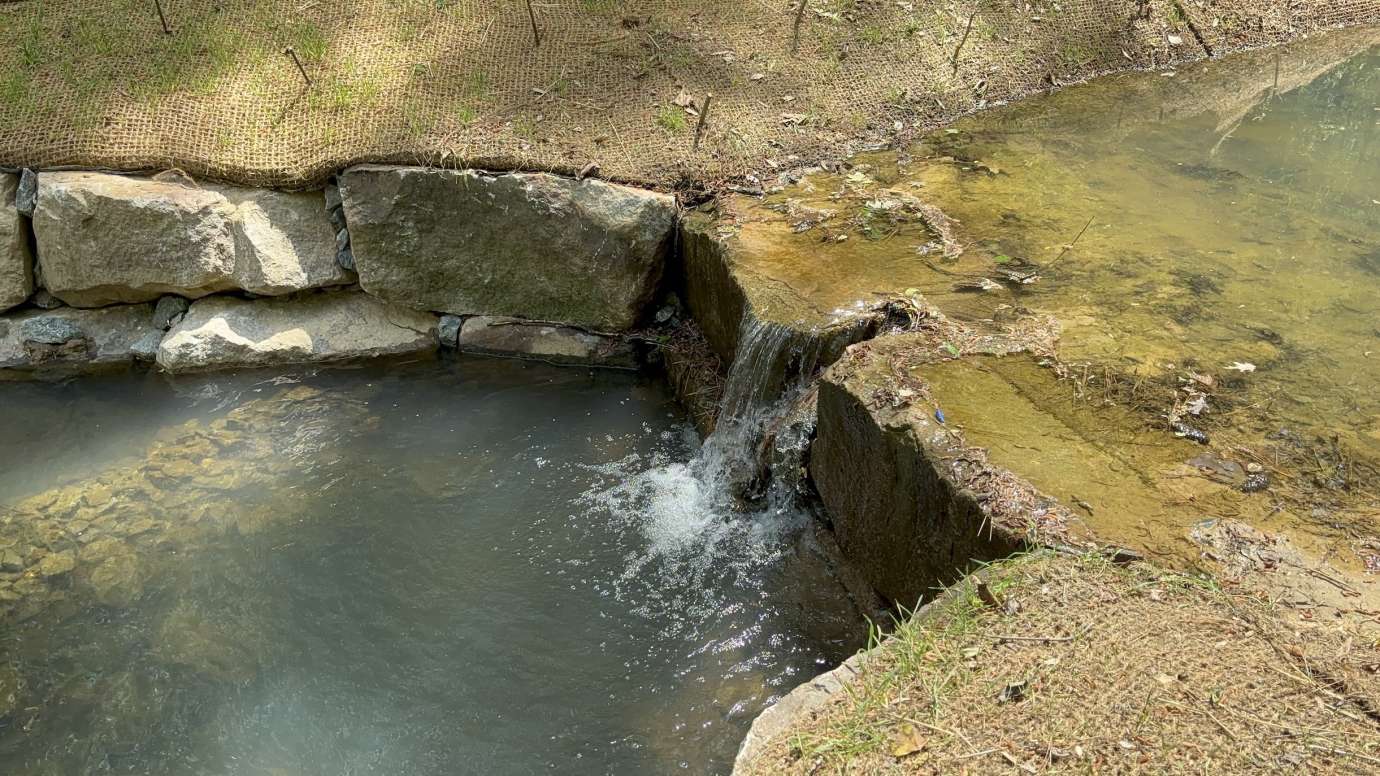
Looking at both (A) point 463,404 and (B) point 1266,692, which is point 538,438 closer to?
(A) point 463,404

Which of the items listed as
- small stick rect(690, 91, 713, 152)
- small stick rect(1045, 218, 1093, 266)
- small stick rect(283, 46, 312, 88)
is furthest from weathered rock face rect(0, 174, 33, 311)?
small stick rect(1045, 218, 1093, 266)

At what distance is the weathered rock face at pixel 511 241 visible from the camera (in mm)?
5473

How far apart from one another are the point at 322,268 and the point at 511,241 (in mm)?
1186

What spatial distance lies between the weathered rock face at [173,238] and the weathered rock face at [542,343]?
2.74 feet

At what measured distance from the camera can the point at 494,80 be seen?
6.06 meters

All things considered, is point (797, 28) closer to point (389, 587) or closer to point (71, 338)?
point (389, 587)


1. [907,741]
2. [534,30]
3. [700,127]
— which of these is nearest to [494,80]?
[534,30]

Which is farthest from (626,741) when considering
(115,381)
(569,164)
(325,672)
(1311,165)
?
(1311,165)

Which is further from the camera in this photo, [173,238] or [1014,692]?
[173,238]

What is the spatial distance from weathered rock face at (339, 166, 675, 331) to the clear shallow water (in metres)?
0.51

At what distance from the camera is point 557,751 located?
3539 millimetres

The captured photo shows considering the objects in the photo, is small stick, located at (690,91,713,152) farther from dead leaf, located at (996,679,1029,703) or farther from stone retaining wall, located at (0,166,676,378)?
dead leaf, located at (996,679,1029,703)

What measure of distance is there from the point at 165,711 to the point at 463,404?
85.6 inches

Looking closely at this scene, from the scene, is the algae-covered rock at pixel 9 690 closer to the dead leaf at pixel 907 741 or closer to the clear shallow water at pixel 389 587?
the clear shallow water at pixel 389 587
